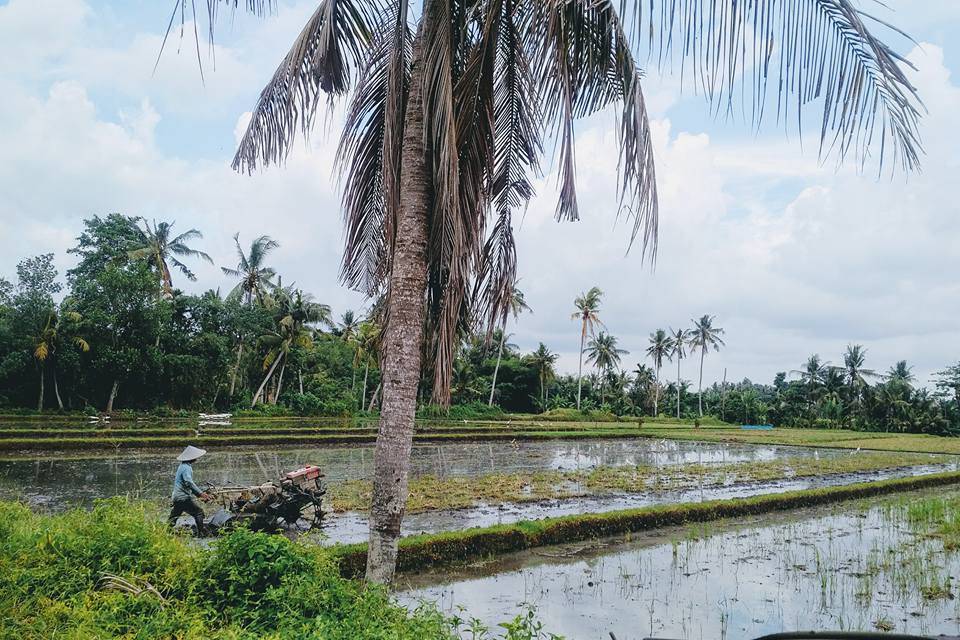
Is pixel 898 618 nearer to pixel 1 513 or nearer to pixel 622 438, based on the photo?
pixel 1 513

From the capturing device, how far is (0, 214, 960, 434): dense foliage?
2639cm

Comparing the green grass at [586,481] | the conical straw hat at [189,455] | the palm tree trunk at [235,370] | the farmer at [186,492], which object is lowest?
the green grass at [586,481]

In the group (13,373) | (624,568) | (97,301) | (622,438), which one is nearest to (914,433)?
(622,438)

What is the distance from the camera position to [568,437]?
92.1 feet

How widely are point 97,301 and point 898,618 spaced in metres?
28.4

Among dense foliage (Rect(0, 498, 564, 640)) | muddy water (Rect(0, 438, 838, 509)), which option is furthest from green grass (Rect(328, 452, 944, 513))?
dense foliage (Rect(0, 498, 564, 640))

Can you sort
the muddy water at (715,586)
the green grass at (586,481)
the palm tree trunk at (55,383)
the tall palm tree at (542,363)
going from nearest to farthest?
the muddy water at (715,586) < the green grass at (586,481) < the palm tree trunk at (55,383) < the tall palm tree at (542,363)

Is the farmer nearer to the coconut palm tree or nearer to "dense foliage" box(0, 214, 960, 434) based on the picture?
"dense foliage" box(0, 214, 960, 434)

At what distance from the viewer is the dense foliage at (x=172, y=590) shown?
2.89 meters

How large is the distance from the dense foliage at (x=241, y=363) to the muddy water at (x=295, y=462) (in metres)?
3.35

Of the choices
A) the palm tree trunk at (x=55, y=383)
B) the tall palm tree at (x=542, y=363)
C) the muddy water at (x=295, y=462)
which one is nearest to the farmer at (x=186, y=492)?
the muddy water at (x=295, y=462)

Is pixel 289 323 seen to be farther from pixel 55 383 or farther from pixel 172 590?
pixel 172 590

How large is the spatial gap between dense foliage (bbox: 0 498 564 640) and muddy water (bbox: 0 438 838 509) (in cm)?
369

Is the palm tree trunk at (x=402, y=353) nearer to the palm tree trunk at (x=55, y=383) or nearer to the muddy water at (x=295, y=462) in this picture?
the muddy water at (x=295, y=462)
